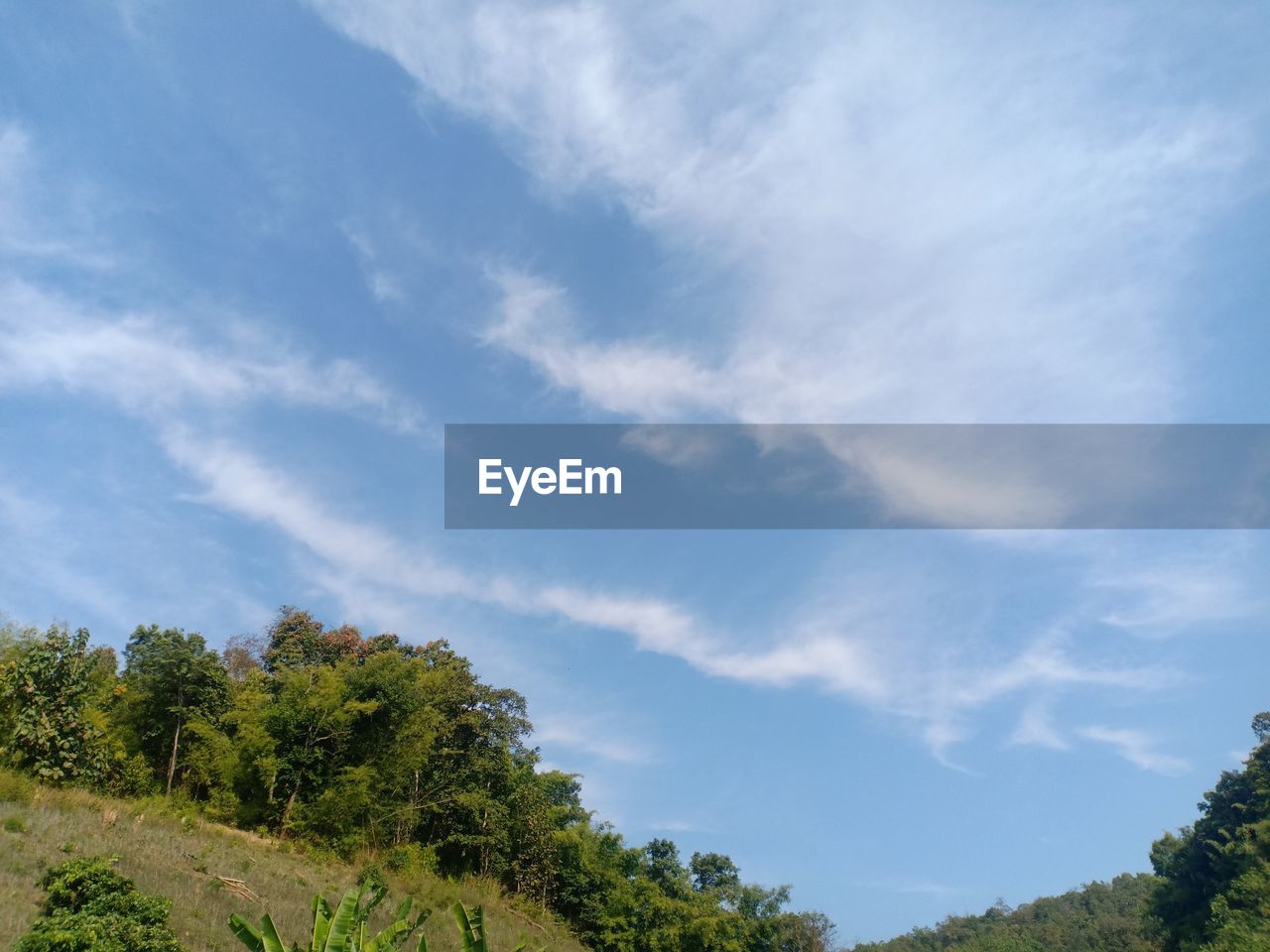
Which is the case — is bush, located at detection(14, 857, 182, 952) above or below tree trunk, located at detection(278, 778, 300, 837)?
below

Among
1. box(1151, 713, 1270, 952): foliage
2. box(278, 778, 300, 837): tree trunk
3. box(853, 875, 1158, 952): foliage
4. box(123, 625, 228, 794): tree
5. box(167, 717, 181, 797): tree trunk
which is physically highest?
box(123, 625, 228, 794): tree

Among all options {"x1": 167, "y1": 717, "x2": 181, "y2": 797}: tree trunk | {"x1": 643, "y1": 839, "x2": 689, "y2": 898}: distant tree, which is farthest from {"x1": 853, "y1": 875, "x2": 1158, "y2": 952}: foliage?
{"x1": 167, "y1": 717, "x2": 181, "y2": 797}: tree trunk

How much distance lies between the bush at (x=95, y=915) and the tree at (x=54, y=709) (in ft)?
29.3

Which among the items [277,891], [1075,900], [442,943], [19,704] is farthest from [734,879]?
[1075,900]

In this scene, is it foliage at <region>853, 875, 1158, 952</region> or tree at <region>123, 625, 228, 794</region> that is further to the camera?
foliage at <region>853, 875, 1158, 952</region>

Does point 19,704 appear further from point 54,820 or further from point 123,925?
point 123,925

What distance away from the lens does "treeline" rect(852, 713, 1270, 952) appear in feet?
111

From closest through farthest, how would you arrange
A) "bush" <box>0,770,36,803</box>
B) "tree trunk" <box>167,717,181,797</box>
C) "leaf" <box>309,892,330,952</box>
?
"leaf" <box>309,892,330,952</box> → "bush" <box>0,770,36,803</box> → "tree trunk" <box>167,717,181,797</box>

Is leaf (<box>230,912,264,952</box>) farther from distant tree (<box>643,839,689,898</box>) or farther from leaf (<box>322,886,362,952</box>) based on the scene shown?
distant tree (<box>643,839,689,898</box>)

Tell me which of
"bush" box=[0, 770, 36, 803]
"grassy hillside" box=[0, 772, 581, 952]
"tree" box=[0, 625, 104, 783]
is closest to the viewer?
"grassy hillside" box=[0, 772, 581, 952]

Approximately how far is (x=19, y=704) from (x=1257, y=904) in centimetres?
4526

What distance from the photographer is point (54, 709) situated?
21.1 meters

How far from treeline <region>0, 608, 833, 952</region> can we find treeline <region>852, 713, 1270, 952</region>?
19.9 metres

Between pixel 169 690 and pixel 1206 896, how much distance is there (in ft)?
166
